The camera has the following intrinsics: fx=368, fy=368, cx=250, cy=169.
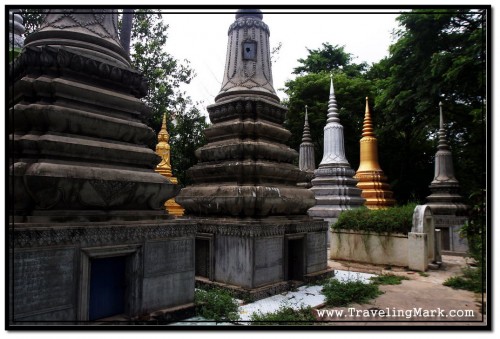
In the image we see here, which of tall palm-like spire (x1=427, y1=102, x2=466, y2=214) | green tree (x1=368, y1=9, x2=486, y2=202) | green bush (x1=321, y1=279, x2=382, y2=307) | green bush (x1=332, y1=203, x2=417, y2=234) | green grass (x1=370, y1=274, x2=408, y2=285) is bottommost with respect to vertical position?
green grass (x1=370, y1=274, x2=408, y2=285)

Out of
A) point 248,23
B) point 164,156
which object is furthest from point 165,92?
point 248,23

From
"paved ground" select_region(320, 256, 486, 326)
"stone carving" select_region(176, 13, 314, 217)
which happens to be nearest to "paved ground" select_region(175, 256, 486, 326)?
"paved ground" select_region(320, 256, 486, 326)

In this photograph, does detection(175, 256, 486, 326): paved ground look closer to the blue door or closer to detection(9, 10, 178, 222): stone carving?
the blue door

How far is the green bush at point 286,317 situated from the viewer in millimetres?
5441

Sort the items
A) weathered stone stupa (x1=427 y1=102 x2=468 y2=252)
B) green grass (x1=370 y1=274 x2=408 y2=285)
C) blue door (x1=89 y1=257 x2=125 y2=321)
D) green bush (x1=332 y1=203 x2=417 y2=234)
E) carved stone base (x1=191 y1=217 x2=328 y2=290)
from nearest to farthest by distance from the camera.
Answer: blue door (x1=89 y1=257 x2=125 y2=321) < carved stone base (x1=191 y1=217 x2=328 y2=290) < green grass (x1=370 y1=274 x2=408 y2=285) < green bush (x1=332 y1=203 x2=417 y2=234) < weathered stone stupa (x1=427 y1=102 x2=468 y2=252)

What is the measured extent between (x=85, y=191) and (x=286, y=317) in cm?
366

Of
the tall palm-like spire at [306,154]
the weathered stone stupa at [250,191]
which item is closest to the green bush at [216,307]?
the weathered stone stupa at [250,191]

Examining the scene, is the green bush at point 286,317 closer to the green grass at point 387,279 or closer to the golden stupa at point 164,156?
the green grass at point 387,279

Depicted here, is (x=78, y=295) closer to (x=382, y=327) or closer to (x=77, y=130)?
(x=77, y=130)

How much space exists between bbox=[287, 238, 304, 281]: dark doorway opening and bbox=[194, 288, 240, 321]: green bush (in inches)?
98.6

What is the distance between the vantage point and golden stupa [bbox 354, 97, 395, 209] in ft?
60.2

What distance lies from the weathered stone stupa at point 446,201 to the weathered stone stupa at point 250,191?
9.50 m

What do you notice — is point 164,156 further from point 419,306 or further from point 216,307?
point 419,306

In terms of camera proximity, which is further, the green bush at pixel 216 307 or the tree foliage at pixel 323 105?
the tree foliage at pixel 323 105
